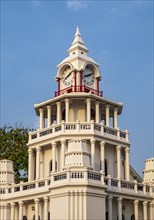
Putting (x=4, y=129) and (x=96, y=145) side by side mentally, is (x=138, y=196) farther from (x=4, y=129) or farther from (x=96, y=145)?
(x=4, y=129)

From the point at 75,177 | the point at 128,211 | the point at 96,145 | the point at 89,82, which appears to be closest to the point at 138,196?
the point at 128,211

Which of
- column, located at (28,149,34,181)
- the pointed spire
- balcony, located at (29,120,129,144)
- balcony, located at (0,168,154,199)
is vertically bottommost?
balcony, located at (0,168,154,199)

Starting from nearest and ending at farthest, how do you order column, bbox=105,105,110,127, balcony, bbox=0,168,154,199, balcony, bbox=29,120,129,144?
balcony, bbox=0,168,154,199 → balcony, bbox=29,120,129,144 → column, bbox=105,105,110,127

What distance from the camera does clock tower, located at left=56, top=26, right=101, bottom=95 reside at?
137ft

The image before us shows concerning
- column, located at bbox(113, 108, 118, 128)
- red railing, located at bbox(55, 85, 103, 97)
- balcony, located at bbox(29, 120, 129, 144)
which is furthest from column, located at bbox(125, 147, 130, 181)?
red railing, located at bbox(55, 85, 103, 97)

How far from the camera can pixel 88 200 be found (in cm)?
3269

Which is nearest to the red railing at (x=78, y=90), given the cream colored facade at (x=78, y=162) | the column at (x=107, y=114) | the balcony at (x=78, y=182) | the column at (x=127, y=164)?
the cream colored facade at (x=78, y=162)

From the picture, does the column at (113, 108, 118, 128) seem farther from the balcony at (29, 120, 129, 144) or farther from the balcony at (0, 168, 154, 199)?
the balcony at (0, 168, 154, 199)

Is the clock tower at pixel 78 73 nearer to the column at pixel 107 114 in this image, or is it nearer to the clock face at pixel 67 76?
the clock face at pixel 67 76

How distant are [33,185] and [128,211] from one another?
7.58m

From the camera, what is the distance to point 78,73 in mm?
41844

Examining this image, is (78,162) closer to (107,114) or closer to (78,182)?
(78,182)

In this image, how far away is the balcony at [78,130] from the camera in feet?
127

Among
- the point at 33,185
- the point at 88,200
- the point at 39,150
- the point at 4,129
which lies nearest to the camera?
the point at 88,200
